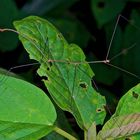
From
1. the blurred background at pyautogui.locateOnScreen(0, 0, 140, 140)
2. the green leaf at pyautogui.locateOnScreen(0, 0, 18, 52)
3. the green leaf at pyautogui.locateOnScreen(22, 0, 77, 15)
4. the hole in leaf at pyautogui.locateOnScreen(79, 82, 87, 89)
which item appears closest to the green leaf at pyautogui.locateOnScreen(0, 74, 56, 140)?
the hole in leaf at pyautogui.locateOnScreen(79, 82, 87, 89)

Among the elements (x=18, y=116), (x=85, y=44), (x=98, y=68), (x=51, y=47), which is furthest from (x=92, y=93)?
(x=85, y=44)

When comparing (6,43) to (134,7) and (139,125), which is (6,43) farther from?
(139,125)

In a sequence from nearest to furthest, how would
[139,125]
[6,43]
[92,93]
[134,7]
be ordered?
1. [139,125]
2. [92,93]
3. [6,43]
4. [134,7]

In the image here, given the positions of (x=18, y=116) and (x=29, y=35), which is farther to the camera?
(x=29, y=35)

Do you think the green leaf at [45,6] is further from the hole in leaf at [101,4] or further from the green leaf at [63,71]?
the green leaf at [63,71]

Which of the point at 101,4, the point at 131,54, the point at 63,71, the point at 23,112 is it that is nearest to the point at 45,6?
the point at 101,4

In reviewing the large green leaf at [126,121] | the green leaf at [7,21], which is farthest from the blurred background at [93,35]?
the large green leaf at [126,121]
